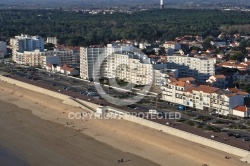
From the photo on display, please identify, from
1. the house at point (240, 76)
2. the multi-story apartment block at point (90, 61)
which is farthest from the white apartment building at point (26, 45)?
the house at point (240, 76)

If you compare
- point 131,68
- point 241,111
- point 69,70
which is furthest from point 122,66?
point 241,111

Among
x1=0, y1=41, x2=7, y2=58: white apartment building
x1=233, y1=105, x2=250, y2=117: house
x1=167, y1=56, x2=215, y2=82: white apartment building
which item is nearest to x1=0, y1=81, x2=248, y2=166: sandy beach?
x1=233, y1=105, x2=250, y2=117: house

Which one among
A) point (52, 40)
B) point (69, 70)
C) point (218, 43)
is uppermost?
point (52, 40)

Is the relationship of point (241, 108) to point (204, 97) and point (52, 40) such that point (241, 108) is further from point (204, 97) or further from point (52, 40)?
point (52, 40)

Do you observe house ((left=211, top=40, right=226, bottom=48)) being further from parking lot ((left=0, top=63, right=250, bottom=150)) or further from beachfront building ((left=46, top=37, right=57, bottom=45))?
parking lot ((left=0, top=63, right=250, bottom=150))

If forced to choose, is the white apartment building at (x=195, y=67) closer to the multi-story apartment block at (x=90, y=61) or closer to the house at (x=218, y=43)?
the multi-story apartment block at (x=90, y=61)
